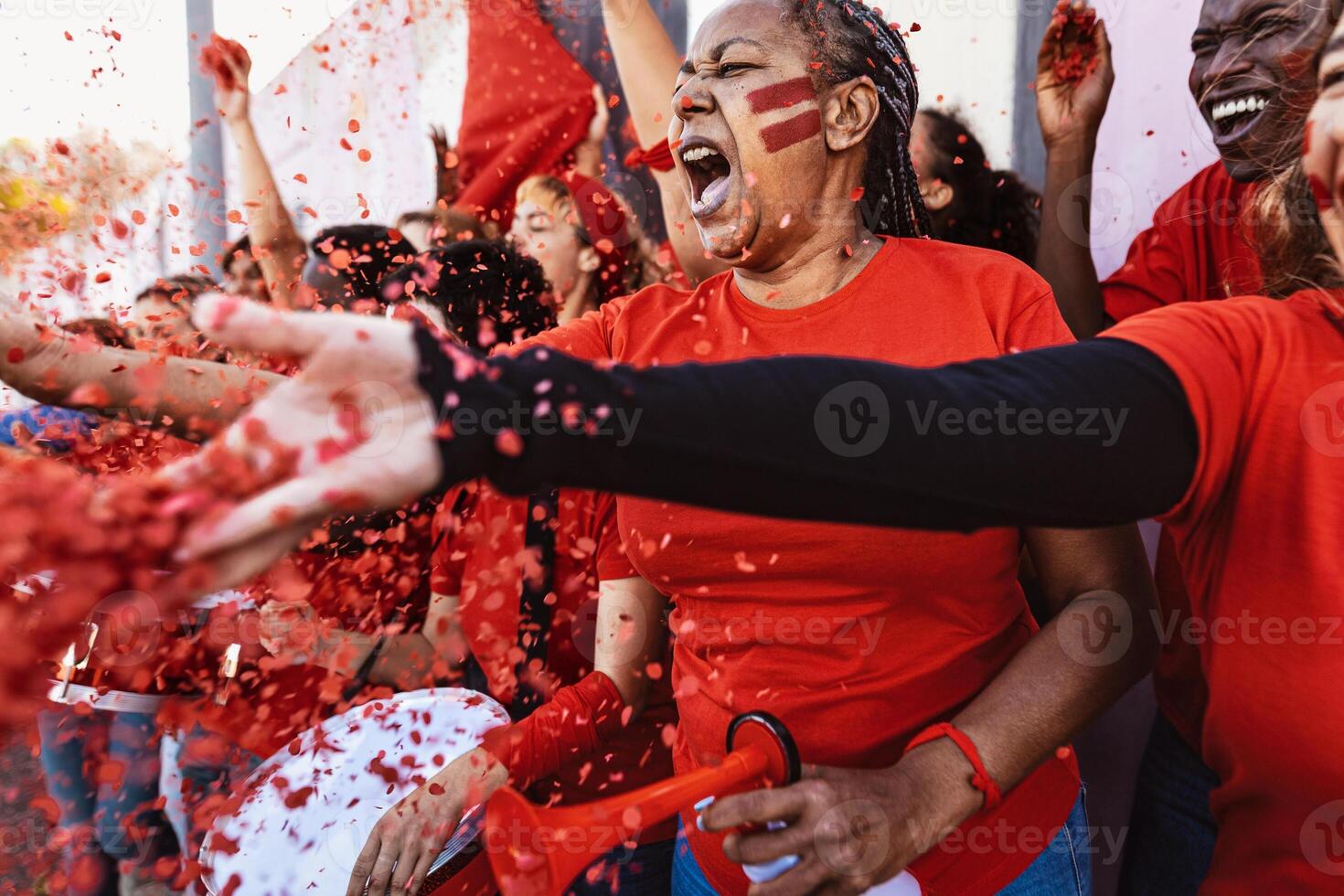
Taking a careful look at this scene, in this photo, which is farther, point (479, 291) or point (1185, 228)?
point (479, 291)

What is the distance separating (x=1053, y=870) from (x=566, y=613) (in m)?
0.77

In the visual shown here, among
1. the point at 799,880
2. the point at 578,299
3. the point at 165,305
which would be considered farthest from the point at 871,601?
the point at 165,305

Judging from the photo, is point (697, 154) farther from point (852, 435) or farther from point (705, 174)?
point (852, 435)

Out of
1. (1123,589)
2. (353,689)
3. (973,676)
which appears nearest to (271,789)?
(353,689)

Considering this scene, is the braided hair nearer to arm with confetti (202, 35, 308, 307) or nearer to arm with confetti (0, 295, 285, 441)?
arm with confetti (0, 295, 285, 441)

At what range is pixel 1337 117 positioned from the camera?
771 mm

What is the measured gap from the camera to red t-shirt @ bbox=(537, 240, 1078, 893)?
3.31 feet

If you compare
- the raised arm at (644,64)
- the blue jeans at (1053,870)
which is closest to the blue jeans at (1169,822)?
the blue jeans at (1053,870)

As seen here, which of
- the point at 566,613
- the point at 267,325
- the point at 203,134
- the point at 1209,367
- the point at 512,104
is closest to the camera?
the point at 267,325

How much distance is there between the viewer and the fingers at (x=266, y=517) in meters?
0.57

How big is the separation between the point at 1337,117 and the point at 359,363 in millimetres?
793

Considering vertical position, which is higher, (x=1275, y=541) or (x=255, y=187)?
(x=255, y=187)

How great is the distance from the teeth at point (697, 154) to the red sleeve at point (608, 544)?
47 centimetres

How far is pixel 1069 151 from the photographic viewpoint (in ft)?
5.96
